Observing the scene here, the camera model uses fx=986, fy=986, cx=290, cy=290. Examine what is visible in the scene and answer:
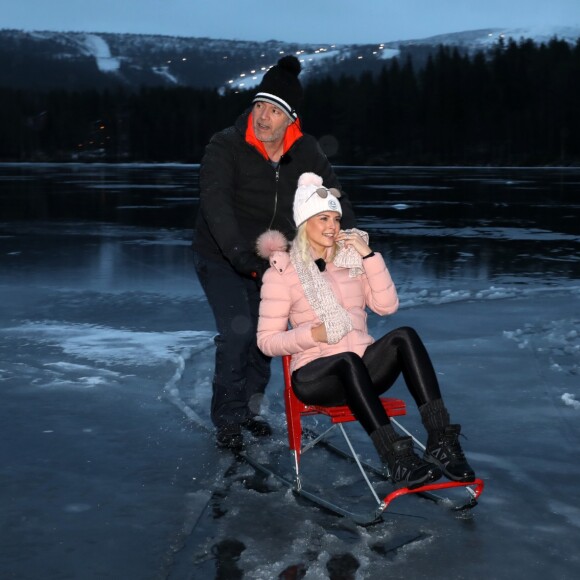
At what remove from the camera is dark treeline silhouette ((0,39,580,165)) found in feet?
361

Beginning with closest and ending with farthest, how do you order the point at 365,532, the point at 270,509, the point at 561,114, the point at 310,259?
the point at 365,532 → the point at 270,509 → the point at 310,259 → the point at 561,114

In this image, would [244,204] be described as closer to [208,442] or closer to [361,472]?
[208,442]

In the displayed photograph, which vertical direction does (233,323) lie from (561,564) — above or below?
above

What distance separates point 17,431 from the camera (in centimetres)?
525

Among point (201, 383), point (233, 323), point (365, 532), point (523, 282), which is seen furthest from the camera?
point (523, 282)

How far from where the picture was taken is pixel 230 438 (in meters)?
5.09

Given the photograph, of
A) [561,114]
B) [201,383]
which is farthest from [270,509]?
[561,114]

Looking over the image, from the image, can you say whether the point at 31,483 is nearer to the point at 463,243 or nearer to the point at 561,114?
the point at 463,243

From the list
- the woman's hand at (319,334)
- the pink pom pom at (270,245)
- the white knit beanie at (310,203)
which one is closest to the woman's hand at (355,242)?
the white knit beanie at (310,203)

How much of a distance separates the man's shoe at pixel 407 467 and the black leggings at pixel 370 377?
12 cm

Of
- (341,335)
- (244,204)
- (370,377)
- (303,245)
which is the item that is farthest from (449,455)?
(244,204)

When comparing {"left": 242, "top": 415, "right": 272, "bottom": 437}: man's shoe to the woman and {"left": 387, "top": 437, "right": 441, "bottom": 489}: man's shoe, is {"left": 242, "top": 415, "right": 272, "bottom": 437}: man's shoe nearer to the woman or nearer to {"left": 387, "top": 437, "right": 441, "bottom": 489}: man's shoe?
the woman

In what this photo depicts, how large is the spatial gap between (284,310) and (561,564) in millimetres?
1611

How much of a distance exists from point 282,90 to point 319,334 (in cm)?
135
